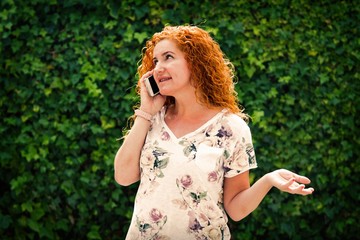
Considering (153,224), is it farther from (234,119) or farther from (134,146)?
(234,119)

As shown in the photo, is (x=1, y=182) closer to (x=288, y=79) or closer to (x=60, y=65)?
(x=60, y=65)

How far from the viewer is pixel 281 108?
4.47 metres

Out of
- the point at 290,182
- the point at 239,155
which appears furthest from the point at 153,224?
the point at 290,182

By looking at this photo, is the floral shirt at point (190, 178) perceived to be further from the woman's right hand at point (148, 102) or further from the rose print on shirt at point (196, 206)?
the woman's right hand at point (148, 102)

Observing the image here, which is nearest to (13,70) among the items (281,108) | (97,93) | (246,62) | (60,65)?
(60,65)

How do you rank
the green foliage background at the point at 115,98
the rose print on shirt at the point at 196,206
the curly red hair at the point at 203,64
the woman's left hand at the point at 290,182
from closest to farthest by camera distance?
the woman's left hand at the point at 290,182, the rose print on shirt at the point at 196,206, the curly red hair at the point at 203,64, the green foliage background at the point at 115,98

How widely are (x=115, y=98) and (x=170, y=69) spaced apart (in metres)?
2.07

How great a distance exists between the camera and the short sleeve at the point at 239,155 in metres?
2.27

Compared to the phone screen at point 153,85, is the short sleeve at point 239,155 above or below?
below

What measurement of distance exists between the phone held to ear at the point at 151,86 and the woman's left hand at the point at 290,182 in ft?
1.83

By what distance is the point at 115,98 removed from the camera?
4.31 m

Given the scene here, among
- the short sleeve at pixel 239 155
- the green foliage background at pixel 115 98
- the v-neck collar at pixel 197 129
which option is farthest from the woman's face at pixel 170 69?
the green foliage background at pixel 115 98

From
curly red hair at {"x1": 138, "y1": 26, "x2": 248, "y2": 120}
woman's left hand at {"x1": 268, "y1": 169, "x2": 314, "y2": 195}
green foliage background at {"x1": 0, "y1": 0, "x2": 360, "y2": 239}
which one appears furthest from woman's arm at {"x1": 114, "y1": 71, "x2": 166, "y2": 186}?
green foliage background at {"x1": 0, "y1": 0, "x2": 360, "y2": 239}

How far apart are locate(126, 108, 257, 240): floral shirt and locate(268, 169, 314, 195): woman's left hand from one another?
0.57 feet
